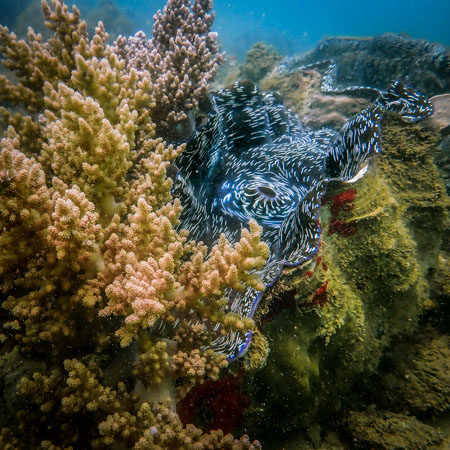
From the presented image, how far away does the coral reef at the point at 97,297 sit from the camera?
148 centimetres

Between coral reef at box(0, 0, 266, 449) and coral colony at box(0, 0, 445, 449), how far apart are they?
10 millimetres

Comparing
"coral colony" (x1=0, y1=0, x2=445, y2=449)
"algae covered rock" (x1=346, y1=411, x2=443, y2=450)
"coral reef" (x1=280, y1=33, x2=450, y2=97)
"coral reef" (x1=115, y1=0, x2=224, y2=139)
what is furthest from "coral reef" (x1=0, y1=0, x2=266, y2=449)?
"coral reef" (x1=280, y1=33, x2=450, y2=97)

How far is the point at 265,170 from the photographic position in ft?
10.9

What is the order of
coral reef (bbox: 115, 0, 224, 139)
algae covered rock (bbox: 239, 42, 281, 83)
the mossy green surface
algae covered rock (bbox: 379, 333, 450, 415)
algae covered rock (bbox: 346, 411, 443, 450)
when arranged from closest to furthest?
the mossy green surface → algae covered rock (bbox: 346, 411, 443, 450) → coral reef (bbox: 115, 0, 224, 139) → algae covered rock (bbox: 379, 333, 450, 415) → algae covered rock (bbox: 239, 42, 281, 83)

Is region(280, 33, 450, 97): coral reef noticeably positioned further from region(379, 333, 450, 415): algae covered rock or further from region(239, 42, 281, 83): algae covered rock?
region(379, 333, 450, 415): algae covered rock

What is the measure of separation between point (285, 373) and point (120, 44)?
4414 millimetres

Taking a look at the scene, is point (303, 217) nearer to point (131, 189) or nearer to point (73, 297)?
point (131, 189)

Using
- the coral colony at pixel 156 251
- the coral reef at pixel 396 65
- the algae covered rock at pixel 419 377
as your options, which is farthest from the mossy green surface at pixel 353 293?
the coral reef at pixel 396 65

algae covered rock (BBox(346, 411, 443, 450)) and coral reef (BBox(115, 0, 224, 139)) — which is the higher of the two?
coral reef (BBox(115, 0, 224, 139))

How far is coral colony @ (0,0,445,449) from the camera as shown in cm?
157

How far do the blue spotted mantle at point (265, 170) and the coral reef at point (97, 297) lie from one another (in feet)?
1.41

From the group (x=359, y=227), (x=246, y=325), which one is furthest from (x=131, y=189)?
(x=359, y=227)

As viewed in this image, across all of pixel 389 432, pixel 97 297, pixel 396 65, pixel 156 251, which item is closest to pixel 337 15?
→ pixel 396 65

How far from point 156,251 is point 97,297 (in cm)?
42
